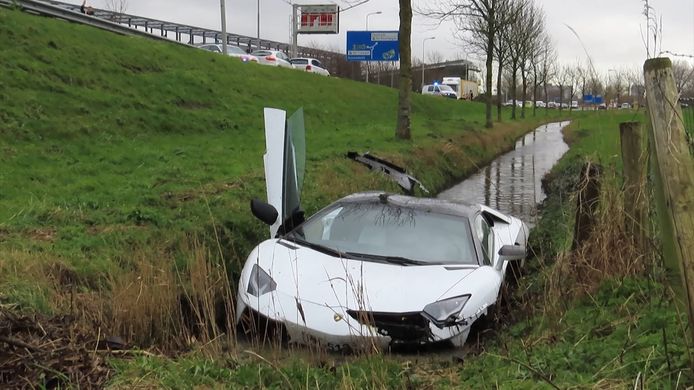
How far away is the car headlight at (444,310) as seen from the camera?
15.2 ft

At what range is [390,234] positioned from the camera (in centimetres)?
589

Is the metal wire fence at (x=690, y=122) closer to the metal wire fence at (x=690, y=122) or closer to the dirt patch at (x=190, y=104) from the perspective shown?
the metal wire fence at (x=690, y=122)

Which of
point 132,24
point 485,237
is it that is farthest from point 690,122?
point 132,24

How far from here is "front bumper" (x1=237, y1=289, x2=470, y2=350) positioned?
4.43 metres

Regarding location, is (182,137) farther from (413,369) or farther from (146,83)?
(413,369)

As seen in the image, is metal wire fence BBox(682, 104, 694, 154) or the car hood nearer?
metal wire fence BBox(682, 104, 694, 154)

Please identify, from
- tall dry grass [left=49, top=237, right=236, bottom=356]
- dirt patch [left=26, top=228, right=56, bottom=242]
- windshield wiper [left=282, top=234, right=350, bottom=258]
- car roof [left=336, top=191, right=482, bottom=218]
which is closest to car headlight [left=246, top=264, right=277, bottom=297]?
tall dry grass [left=49, top=237, right=236, bottom=356]

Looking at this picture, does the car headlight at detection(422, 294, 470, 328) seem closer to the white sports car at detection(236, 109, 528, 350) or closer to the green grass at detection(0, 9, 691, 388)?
the white sports car at detection(236, 109, 528, 350)

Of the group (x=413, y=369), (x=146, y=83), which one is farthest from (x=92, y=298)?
(x=146, y=83)

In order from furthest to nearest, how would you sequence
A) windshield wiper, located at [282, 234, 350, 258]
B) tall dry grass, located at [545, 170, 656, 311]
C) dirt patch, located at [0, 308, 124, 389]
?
windshield wiper, located at [282, 234, 350, 258], tall dry grass, located at [545, 170, 656, 311], dirt patch, located at [0, 308, 124, 389]

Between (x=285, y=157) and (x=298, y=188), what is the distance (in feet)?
2.04

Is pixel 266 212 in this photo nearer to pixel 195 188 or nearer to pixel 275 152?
pixel 275 152

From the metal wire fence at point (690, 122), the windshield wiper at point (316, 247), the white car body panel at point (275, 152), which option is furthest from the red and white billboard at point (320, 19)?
the metal wire fence at point (690, 122)

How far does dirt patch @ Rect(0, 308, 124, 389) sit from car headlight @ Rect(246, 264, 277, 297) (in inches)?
48.3
